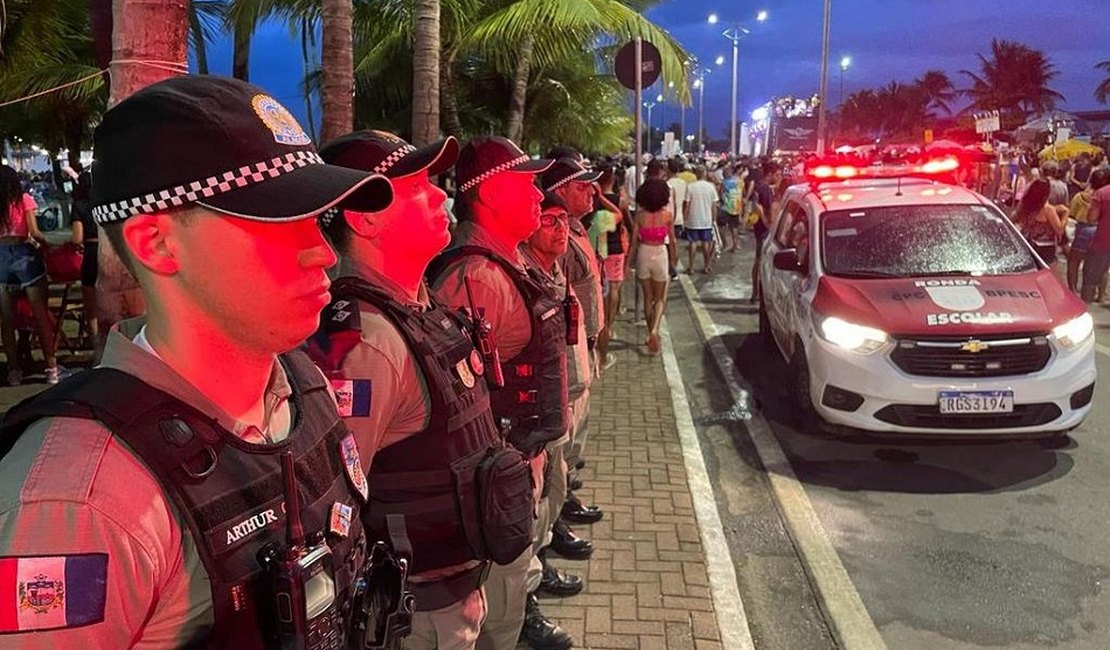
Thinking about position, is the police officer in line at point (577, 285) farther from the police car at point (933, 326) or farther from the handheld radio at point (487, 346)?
the police car at point (933, 326)

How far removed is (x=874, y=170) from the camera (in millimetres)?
7703

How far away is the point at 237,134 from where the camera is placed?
4.18ft

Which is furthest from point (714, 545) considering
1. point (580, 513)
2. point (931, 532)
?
point (931, 532)

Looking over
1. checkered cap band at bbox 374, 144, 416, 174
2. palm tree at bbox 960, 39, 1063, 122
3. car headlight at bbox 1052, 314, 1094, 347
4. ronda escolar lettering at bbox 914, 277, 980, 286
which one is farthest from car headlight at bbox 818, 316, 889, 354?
palm tree at bbox 960, 39, 1063, 122

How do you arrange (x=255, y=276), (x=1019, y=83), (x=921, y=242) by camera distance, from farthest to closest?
(x=1019, y=83) → (x=921, y=242) → (x=255, y=276)

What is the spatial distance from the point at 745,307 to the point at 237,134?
10521 mm

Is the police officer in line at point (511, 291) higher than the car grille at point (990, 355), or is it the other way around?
the police officer in line at point (511, 291)

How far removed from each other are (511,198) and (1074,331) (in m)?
4.21

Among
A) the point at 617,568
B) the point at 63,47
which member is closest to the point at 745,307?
the point at 617,568

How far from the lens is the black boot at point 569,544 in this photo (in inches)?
172

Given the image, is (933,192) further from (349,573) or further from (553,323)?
(349,573)

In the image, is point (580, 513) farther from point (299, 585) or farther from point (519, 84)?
point (519, 84)

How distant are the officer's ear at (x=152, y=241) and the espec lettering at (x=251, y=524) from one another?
397 millimetres

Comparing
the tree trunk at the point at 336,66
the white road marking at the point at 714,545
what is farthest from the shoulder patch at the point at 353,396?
the tree trunk at the point at 336,66
